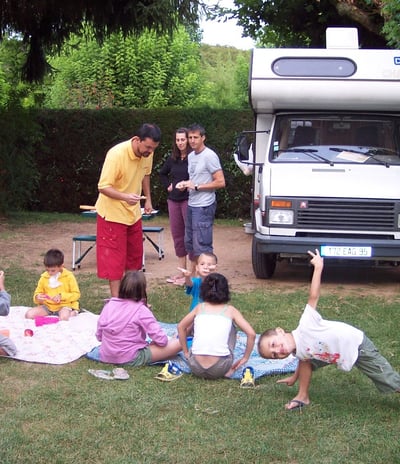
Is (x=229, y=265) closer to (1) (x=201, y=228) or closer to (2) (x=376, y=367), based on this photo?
(1) (x=201, y=228)

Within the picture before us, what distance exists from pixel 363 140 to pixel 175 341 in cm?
447

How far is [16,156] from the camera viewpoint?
1611 centimetres

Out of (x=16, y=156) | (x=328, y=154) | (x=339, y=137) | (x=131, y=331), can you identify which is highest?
(x=339, y=137)

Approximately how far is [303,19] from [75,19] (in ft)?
19.7

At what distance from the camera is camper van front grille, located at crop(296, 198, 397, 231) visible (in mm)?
8867

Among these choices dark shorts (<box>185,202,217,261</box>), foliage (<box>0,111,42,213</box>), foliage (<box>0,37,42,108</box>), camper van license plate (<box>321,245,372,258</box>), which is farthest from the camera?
foliage (<box>0,111,42,213</box>)

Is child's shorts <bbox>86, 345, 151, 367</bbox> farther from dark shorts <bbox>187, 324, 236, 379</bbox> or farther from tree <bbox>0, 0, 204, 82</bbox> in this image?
tree <bbox>0, 0, 204, 82</bbox>

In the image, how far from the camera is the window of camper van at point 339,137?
371 inches

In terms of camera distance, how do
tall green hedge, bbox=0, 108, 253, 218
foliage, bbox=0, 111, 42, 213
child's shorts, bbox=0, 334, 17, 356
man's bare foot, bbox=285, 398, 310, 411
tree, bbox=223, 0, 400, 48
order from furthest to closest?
tall green hedge, bbox=0, 108, 253, 218
foliage, bbox=0, 111, 42, 213
tree, bbox=223, 0, 400, 48
child's shorts, bbox=0, 334, 17, 356
man's bare foot, bbox=285, 398, 310, 411

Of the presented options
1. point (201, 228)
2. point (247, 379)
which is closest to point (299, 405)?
point (247, 379)

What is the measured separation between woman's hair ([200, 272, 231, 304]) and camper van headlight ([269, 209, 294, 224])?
3.33 m

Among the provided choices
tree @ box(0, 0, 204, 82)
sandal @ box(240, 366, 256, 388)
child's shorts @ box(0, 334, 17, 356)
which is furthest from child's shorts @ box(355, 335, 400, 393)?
tree @ box(0, 0, 204, 82)

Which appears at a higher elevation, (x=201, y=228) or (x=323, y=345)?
(x=201, y=228)

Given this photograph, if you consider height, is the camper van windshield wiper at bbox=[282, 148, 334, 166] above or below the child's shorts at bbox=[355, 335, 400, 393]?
above
